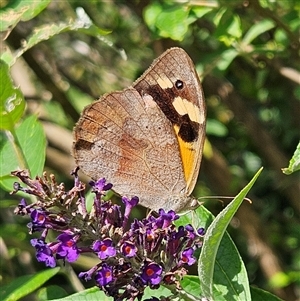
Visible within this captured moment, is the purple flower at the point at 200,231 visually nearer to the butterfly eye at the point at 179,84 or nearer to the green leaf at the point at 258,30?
the butterfly eye at the point at 179,84

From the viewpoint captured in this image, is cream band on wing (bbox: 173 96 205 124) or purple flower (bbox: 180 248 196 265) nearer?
purple flower (bbox: 180 248 196 265)

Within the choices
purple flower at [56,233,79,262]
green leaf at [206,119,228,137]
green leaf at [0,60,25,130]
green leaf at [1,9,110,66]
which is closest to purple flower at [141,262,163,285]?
purple flower at [56,233,79,262]

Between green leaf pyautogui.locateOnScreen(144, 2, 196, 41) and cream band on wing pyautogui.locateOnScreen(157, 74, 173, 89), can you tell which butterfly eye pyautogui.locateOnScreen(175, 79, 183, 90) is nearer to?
cream band on wing pyautogui.locateOnScreen(157, 74, 173, 89)

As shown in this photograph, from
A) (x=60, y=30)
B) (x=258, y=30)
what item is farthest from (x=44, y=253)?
(x=258, y=30)

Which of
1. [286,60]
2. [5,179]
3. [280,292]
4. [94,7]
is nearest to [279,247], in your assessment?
[280,292]

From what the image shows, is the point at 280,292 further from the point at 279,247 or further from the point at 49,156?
the point at 49,156

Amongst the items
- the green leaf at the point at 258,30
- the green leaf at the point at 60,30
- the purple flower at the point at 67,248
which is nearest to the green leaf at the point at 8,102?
the green leaf at the point at 60,30
